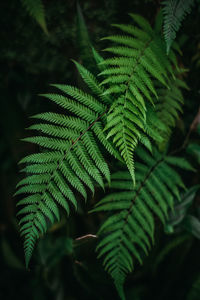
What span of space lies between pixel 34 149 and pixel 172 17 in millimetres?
1100

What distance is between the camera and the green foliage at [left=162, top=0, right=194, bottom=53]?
3.64 ft

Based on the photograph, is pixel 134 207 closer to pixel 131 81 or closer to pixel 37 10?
pixel 131 81

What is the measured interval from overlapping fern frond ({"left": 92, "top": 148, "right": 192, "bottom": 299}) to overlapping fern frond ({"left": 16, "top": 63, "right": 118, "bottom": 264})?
32 cm

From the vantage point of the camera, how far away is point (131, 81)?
3.87 feet

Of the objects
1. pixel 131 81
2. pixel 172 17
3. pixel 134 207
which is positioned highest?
pixel 172 17

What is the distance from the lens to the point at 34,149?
162 cm

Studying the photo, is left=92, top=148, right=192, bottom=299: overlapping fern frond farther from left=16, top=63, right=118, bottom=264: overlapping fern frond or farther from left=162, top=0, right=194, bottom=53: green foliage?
left=162, top=0, right=194, bottom=53: green foliage

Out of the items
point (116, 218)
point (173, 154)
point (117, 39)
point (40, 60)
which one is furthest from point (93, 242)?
point (40, 60)

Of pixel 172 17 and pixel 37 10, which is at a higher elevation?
pixel 37 10

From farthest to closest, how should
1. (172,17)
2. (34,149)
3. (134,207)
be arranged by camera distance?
(34,149) < (134,207) < (172,17)

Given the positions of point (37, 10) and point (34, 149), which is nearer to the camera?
point (37, 10)

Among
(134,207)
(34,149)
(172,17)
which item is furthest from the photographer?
(34,149)

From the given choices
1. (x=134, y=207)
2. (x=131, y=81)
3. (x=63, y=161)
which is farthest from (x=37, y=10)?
(x=134, y=207)

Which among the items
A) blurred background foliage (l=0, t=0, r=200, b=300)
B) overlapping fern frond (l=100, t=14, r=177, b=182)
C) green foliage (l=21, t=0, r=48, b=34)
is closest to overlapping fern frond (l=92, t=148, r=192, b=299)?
blurred background foliage (l=0, t=0, r=200, b=300)
